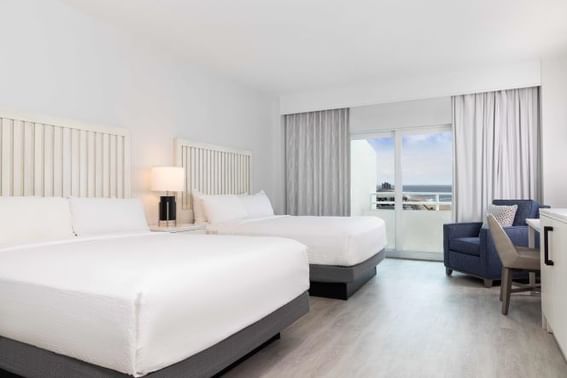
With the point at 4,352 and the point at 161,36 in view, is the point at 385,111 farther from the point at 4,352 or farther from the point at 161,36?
the point at 4,352

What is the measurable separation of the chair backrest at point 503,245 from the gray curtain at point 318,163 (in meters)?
2.95

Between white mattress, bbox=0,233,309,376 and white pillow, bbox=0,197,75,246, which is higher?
white pillow, bbox=0,197,75,246

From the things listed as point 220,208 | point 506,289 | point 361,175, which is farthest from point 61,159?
point 361,175

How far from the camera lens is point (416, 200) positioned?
19.0 feet

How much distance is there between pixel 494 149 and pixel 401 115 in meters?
1.36

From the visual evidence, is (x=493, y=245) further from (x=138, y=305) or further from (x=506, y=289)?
(x=138, y=305)

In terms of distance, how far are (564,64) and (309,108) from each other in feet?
11.1

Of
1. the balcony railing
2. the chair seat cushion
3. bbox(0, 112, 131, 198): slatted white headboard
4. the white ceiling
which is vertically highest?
the white ceiling

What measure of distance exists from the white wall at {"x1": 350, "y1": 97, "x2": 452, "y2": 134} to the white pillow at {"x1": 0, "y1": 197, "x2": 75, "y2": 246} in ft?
14.4

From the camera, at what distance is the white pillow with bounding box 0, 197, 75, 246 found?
95.6 inches

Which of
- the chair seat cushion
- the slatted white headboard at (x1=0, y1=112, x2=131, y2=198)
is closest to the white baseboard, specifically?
the chair seat cushion

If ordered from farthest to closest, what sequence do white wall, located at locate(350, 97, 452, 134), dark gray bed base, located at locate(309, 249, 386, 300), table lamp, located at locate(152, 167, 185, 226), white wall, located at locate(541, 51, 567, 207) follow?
white wall, located at locate(350, 97, 452, 134), white wall, located at locate(541, 51, 567, 207), table lamp, located at locate(152, 167, 185, 226), dark gray bed base, located at locate(309, 249, 386, 300)

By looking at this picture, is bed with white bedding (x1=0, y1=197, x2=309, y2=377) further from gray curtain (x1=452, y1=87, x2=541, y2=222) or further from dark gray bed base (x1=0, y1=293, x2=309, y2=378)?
gray curtain (x1=452, y1=87, x2=541, y2=222)

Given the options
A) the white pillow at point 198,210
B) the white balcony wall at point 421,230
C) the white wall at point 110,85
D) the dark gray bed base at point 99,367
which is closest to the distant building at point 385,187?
the white balcony wall at point 421,230
